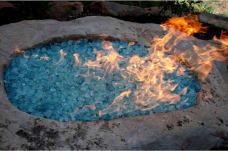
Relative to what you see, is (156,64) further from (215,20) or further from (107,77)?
(215,20)

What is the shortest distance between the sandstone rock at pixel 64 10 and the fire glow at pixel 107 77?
5.90 ft

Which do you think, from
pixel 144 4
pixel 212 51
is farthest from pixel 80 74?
pixel 144 4

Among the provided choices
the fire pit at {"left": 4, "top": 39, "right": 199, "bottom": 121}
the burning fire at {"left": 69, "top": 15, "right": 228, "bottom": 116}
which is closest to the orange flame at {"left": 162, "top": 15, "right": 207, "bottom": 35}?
the burning fire at {"left": 69, "top": 15, "right": 228, "bottom": 116}

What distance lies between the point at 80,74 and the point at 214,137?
10.4ft

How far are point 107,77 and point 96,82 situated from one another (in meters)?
0.30

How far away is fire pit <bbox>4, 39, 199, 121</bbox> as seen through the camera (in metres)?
4.73

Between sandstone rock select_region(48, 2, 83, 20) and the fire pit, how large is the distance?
1795 millimetres

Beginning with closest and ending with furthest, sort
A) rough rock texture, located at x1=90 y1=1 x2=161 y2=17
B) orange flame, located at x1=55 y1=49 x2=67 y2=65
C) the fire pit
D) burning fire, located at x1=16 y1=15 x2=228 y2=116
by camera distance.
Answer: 1. the fire pit
2. burning fire, located at x1=16 y1=15 x2=228 y2=116
3. orange flame, located at x1=55 y1=49 x2=67 y2=65
4. rough rock texture, located at x1=90 y1=1 x2=161 y2=17

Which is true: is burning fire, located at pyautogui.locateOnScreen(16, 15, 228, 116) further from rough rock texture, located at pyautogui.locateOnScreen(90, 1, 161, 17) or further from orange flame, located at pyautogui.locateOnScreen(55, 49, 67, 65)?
rough rock texture, located at pyautogui.locateOnScreen(90, 1, 161, 17)

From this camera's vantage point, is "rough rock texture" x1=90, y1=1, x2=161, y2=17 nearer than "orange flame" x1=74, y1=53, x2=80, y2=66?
No

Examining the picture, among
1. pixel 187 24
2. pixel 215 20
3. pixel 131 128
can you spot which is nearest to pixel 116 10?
pixel 187 24

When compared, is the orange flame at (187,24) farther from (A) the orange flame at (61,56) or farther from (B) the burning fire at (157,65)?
(A) the orange flame at (61,56)

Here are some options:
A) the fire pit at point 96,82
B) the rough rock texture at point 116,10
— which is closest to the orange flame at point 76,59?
the fire pit at point 96,82

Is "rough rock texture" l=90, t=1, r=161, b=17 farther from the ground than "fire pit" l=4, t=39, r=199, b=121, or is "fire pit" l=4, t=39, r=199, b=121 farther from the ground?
"rough rock texture" l=90, t=1, r=161, b=17
